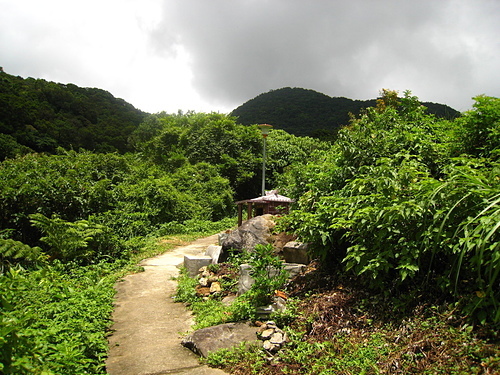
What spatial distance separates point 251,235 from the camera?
21.4 feet

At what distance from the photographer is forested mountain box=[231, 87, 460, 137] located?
31391 mm

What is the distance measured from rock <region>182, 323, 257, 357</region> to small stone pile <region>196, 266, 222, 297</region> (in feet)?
5.09

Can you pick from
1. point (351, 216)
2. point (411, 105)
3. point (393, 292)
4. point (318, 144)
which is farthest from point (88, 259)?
point (318, 144)

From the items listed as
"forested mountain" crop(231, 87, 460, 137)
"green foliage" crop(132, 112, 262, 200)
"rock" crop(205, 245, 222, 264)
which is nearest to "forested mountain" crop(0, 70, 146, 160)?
"green foliage" crop(132, 112, 262, 200)

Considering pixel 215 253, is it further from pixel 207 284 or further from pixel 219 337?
pixel 219 337

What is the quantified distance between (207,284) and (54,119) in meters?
24.8

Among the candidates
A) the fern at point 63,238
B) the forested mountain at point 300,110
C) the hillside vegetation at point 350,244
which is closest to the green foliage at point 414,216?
the hillside vegetation at point 350,244

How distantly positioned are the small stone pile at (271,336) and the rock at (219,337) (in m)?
0.09

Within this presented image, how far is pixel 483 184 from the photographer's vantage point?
3.15m

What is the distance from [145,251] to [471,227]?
7.34 metres

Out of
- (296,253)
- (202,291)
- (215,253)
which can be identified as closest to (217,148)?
(215,253)

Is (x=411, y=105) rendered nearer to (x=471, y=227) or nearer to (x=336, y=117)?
(x=471, y=227)

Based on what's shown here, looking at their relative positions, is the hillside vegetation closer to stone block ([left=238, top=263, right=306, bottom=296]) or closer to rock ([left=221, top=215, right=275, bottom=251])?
stone block ([left=238, top=263, right=306, bottom=296])

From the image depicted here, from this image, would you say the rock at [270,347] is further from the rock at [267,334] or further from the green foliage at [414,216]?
the green foliage at [414,216]
